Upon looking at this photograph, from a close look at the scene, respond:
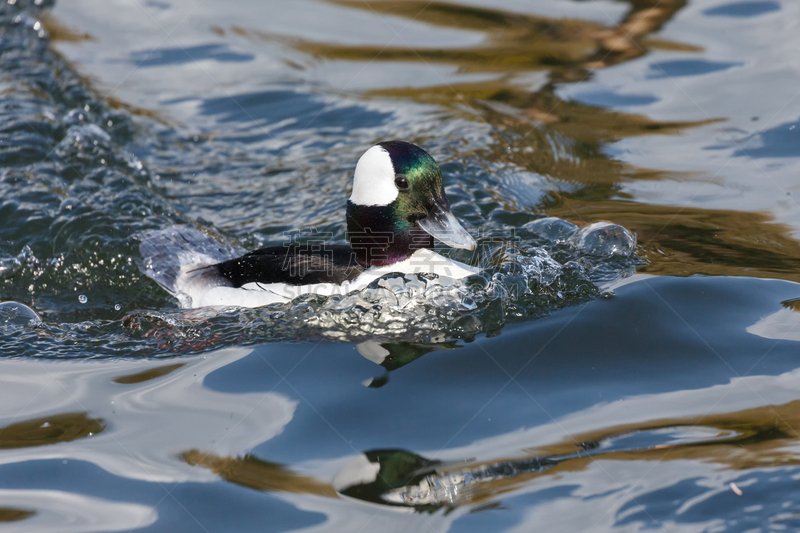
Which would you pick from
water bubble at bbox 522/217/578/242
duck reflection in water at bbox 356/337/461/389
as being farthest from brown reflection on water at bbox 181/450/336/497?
water bubble at bbox 522/217/578/242

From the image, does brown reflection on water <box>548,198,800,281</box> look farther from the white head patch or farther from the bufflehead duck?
the white head patch

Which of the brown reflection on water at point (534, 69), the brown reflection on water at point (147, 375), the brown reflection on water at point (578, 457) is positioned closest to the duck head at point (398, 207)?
the brown reflection on water at point (147, 375)

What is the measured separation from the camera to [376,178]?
162 inches

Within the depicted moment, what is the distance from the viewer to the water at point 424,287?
9.71ft

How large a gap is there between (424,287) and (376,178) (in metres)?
0.71

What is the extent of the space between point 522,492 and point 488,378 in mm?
749

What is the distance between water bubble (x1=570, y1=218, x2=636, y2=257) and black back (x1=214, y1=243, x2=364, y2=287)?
4.77 ft

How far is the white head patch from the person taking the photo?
4.08 metres

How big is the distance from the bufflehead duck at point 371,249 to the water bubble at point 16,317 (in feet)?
2.98

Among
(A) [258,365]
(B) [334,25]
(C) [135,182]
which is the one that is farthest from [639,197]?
(B) [334,25]

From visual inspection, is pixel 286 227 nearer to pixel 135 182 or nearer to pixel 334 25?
pixel 135 182

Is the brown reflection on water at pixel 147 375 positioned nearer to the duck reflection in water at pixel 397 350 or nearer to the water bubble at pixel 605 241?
the duck reflection in water at pixel 397 350

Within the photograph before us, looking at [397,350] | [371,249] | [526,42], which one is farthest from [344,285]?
[526,42]

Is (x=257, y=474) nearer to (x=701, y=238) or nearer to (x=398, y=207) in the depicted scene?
(x=398, y=207)
